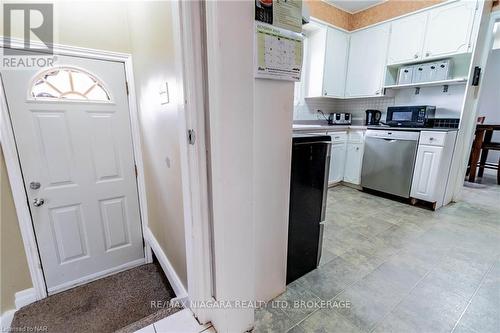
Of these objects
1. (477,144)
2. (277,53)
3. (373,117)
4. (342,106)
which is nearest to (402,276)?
(277,53)

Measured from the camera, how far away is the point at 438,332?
46.9 inches

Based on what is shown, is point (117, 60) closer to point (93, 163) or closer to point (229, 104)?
point (93, 163)

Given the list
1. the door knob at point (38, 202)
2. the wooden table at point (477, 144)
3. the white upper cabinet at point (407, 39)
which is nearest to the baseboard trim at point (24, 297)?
the door knob at point (38, 202)

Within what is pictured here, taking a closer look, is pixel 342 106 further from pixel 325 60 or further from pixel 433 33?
pixel 433 33

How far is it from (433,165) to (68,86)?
12.4 ft

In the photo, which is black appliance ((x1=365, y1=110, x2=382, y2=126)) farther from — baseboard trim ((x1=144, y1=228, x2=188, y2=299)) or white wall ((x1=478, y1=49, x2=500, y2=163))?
baseboard trim ((x1=144, y1=228, x2=188, y2=299))

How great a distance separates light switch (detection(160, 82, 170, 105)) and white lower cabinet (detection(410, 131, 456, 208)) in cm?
291

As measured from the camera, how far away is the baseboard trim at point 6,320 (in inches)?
66.2

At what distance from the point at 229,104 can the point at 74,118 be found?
166 cm

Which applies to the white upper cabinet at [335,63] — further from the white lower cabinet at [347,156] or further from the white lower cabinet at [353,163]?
the white lower cabinet at [353,163]

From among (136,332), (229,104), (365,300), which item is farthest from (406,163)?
(136,332)

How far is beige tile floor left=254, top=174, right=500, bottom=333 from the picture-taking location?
1.26m

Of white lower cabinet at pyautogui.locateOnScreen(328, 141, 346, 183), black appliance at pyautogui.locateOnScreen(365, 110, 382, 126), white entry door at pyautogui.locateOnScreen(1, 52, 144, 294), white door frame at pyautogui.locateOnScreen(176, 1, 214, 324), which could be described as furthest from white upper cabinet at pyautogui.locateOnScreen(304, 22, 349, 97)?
white door frame at pyautogui.locateOnScreen(176, 1, 214, 324)

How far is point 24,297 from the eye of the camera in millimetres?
1801
